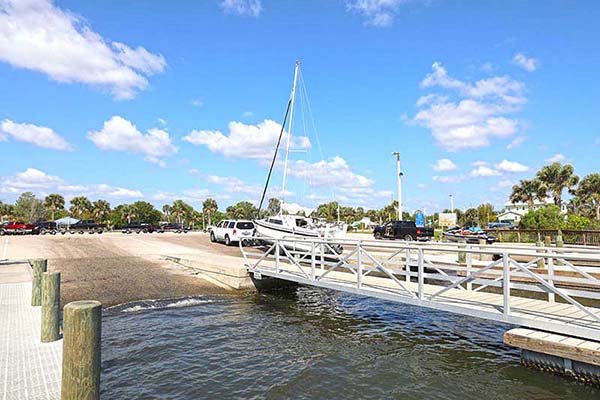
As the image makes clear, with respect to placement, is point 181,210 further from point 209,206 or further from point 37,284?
point 37,284

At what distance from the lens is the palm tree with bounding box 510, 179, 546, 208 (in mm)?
58859

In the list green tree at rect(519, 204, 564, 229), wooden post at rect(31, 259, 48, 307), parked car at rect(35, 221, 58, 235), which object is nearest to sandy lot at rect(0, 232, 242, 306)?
wooden post at rect(31, 259, 48, 307)

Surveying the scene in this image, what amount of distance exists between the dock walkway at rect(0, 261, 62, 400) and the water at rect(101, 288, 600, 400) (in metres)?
0.97

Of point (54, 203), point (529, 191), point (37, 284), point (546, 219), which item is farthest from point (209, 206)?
point (37, 284)

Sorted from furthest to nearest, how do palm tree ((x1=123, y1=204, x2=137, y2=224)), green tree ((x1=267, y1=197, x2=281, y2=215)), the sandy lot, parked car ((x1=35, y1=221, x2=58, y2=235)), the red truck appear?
palm tree ((x1=123, y1=204, x2=137, y2=224)), parked car ((x1=35, y1=221, x2=58, y2=235)), the red truck, green tree ((x1=267, y1=197, x2=281, y2=215)), the sandy lot

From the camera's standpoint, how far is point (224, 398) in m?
6.32

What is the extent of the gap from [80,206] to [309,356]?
8861 cm

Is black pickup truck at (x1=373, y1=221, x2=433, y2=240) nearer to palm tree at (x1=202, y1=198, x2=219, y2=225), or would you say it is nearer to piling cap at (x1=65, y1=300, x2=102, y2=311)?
piling cap at (x1=65, y1=300, x2=102, y2=311)

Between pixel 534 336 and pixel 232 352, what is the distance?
5689mm

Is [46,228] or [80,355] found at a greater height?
[46,228]

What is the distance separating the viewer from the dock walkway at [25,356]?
5.23 meters

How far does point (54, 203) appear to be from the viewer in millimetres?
84125

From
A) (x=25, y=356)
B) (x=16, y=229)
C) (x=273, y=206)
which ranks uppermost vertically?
(x=273, y=206)

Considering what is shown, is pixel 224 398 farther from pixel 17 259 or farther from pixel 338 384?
pixel 17 259
